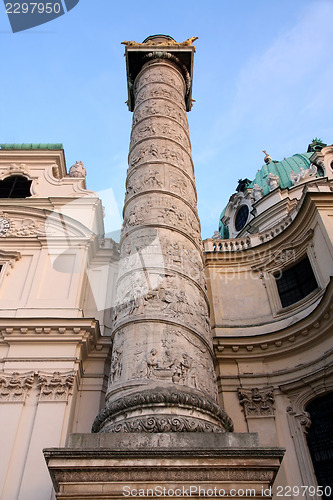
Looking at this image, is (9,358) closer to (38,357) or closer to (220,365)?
(38,357)

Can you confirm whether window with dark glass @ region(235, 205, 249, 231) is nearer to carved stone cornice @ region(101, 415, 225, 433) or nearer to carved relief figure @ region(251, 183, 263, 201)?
carved relief figure @ region(251, 183, 263, 201)

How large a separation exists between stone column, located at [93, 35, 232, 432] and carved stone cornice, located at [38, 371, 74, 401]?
3.06 metres

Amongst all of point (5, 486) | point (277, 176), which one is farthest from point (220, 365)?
point (277, 176)

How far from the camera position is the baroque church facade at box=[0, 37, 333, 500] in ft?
17.7

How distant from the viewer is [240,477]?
4082mm

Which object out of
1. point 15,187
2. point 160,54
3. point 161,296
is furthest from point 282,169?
point 161,296

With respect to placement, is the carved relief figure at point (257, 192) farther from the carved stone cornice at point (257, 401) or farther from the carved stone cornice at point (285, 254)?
the carved stone cornice at point (257, 401)

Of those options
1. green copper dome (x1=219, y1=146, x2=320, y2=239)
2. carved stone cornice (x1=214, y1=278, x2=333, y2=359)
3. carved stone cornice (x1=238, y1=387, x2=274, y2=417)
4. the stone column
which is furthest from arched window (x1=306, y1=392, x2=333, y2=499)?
green copper dome (x1=219, y1=146, x2=320, y2=239)

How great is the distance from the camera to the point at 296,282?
39.2 ft

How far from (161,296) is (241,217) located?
19.6 metres

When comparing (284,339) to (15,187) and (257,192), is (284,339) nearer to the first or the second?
(15,187)

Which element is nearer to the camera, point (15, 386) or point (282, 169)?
point (15, 386)

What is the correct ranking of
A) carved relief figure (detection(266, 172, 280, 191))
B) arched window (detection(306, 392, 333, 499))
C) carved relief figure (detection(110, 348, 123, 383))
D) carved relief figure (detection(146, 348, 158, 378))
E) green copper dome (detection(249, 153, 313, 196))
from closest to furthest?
carved relief figure (detection(146, 348, 158, 378)) < carved relief figure (detection(110, 348, 123, 383)) < arched window (detection(306, 392, 333, 499)) < carved relief figure (detection(266, 172, 280, 191)) < green copper dome (detection(249, 153, 313, 196))

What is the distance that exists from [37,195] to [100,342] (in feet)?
21.0
